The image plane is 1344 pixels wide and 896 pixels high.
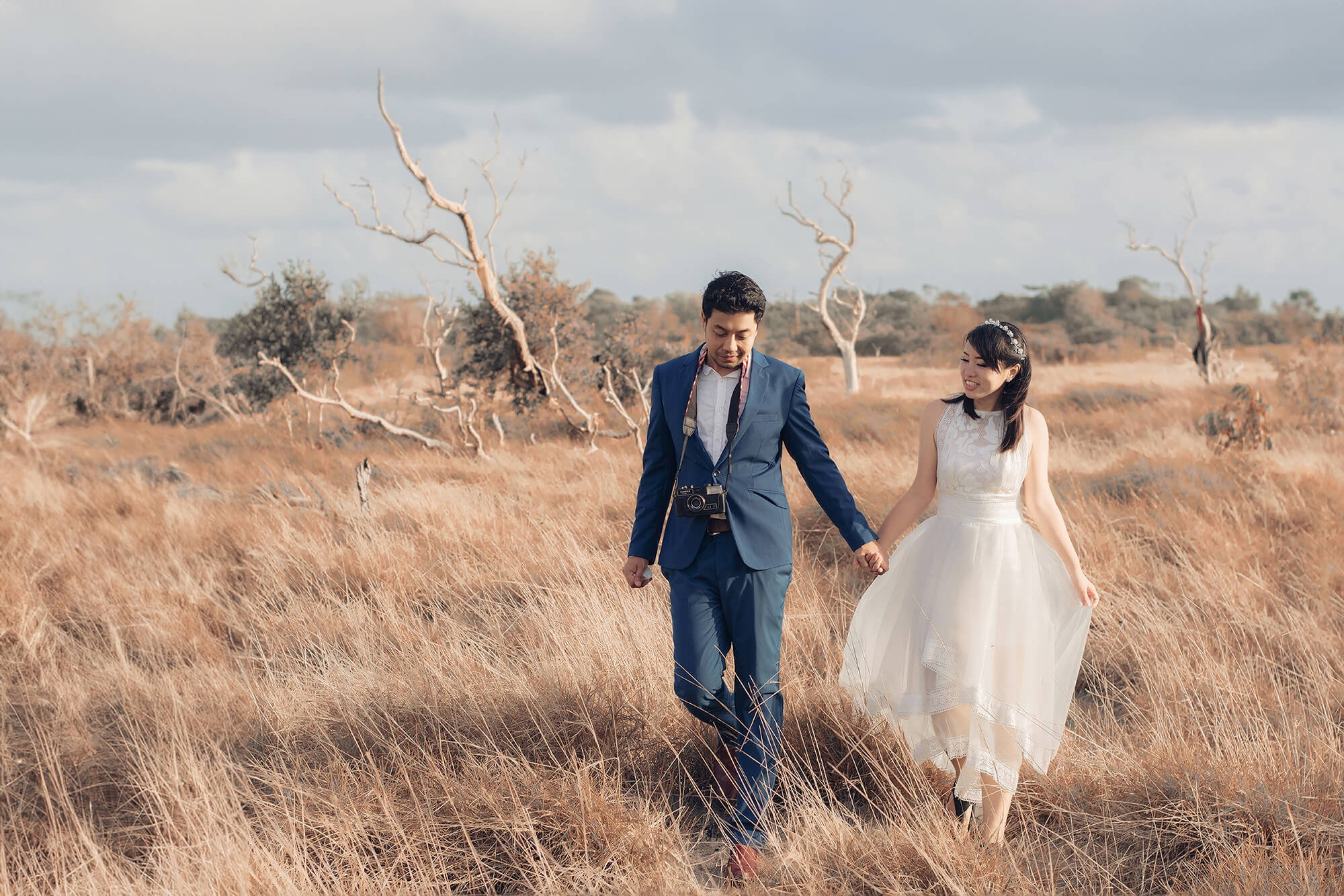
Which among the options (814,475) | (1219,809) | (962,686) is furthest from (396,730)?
(1219,809)

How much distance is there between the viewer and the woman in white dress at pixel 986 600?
112 inches

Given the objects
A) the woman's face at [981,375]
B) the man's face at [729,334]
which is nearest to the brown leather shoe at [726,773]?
the man's face at [729,334]

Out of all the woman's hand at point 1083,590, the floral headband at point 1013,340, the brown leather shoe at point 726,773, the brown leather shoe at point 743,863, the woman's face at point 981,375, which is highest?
the floral headband at point 1013,340

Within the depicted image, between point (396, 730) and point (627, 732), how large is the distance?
98 cm

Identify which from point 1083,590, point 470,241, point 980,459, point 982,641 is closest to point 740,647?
point 982,641

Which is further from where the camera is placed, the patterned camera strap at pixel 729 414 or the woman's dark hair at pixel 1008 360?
the patterned camera strap at pixel 729 414

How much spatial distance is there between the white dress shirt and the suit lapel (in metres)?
0.06

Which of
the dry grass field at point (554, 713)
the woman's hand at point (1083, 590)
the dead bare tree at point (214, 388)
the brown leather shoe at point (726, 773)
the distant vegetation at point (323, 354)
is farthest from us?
the dead bare tree at point (214, 388)

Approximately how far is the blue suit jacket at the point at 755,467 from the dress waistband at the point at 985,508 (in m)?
0.31

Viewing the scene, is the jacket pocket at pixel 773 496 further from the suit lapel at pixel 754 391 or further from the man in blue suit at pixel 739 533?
the suit lapel at pixel 754 391

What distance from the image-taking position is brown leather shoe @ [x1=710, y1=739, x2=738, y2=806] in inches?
128

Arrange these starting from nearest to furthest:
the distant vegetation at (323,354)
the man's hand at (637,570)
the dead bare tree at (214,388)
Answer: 1. the man's hand at (637,570)
2. the distant vegetation at (323,354)
3. the dead bare tree at (214,388)

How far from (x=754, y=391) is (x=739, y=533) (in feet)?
1.66

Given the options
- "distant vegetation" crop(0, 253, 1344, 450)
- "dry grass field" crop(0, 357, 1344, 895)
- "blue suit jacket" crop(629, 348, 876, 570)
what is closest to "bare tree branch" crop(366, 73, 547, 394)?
"distant vegetation" crop(0, 253, 1344, 450)
